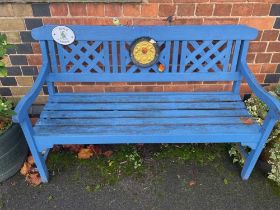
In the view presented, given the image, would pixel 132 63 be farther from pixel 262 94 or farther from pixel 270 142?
pixel 270 142

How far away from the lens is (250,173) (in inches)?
97.4

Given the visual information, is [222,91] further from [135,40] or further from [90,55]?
[90,55]

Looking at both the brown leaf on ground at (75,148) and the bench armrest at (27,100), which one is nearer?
the bench armrest at (27,100)

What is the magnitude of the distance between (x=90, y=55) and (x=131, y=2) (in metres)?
0.57

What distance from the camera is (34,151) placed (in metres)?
2.20

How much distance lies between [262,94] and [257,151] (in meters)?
0.45

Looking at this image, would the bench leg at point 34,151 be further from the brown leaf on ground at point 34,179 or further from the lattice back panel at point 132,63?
the lattice back panel at point 132,63

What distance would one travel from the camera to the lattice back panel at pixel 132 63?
8.00 ft

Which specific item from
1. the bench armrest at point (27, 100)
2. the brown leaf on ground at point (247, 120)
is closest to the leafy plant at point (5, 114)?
the bench armrest at point (27, 100)

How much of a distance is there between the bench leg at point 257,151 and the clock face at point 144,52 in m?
1.00

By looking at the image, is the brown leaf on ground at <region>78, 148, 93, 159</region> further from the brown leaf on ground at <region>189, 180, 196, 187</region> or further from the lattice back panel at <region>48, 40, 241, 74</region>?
the brown leaf on ground at <region>189, 180, 196, 187</region>

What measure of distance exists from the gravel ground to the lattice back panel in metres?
0.91

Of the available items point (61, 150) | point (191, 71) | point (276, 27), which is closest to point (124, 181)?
point (61, 150)

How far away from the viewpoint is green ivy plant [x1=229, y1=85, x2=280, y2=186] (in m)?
2.38
